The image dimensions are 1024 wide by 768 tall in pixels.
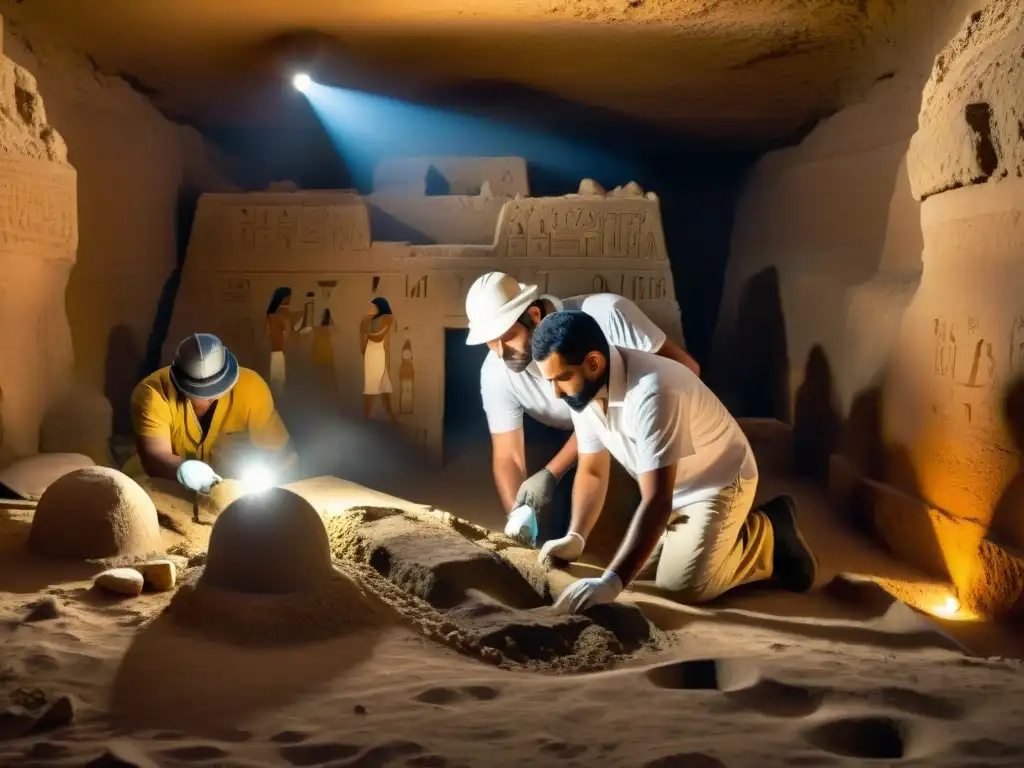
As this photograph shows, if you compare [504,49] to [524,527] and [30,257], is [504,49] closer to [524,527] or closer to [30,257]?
[30,257]

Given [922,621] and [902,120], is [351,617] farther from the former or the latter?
[902,120]

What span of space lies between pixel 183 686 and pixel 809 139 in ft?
25.8

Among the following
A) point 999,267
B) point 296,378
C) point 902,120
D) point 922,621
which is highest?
point 902,120

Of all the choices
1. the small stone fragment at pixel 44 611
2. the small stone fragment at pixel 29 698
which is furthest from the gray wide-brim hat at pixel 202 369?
the small stone fragment at pixel 29 698

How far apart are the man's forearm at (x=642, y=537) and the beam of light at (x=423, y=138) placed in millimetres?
5673

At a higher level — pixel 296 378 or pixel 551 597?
pixel 296 378

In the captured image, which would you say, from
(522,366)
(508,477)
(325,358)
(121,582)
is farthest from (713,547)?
(325,358)

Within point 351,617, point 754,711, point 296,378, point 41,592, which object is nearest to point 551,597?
point 351,617

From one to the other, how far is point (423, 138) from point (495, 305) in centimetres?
519

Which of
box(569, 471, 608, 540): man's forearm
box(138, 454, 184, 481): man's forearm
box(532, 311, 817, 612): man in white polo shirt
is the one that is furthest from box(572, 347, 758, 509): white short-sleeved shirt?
box(138, 454, 184, 481): man's forearm

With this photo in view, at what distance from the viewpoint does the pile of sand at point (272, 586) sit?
340 cm

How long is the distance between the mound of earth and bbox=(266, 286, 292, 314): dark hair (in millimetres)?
3346

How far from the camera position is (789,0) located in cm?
612

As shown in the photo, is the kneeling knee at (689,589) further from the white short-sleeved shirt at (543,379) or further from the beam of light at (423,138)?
the beam of light at (423,138)
